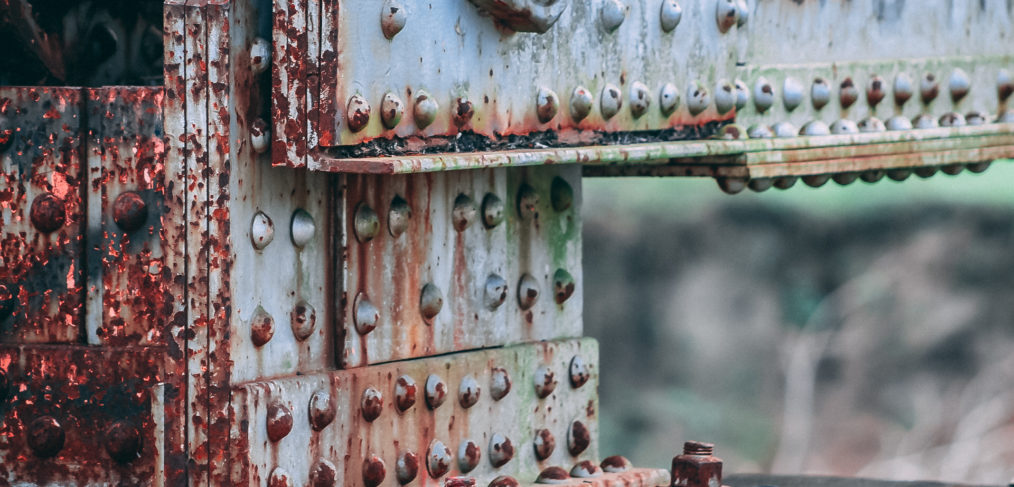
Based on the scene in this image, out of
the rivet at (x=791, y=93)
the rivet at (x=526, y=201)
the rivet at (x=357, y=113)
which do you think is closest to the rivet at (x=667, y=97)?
the rivet at (x=526, y=201)

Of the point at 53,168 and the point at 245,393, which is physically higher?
the point at 53,168

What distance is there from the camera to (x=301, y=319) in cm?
299

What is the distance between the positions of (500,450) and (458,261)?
481mm

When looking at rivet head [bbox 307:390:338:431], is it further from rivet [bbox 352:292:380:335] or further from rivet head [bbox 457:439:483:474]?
rivet head [bbox 457:439:483:474]

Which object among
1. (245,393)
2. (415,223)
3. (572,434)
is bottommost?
(572,434)

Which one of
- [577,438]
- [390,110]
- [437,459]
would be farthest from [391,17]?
[577,438]

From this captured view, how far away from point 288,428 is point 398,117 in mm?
647

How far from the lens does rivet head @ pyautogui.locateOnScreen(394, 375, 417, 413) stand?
127 inches

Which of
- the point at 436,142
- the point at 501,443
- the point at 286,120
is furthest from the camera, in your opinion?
the point at 501,443

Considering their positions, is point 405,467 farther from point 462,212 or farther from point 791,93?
point 791,93

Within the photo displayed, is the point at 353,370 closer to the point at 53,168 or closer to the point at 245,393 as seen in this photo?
the point at 245,393

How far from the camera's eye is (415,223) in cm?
329

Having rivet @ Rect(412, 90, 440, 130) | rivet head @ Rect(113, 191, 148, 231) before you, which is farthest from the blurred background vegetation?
rivet head @ Rect(113, 191, 148, 231)

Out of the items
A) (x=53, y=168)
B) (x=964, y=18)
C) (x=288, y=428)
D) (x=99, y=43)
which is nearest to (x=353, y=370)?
(x=288, y=428)
